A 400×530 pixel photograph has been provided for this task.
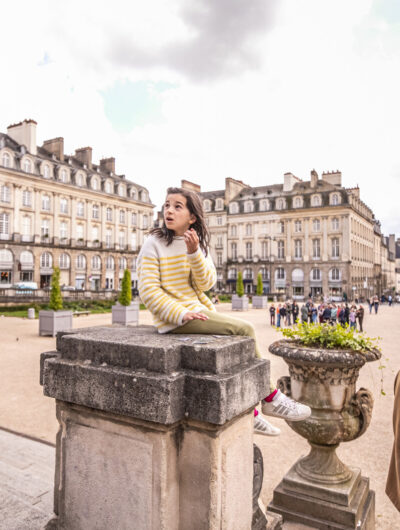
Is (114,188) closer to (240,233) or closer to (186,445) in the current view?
(240,233)

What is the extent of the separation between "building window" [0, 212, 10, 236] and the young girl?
4005 centimetres

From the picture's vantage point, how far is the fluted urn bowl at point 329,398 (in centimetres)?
322

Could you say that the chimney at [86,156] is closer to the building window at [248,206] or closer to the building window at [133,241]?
the building window at [133,241]

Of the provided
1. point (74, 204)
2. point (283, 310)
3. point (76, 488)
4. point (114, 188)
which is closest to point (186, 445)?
point (76, 488)

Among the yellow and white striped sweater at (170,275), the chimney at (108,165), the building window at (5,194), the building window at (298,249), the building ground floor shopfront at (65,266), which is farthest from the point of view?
the building window at (298,249)

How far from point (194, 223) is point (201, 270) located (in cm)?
36

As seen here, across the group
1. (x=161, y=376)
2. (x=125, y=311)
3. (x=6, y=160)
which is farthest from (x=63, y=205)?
(x=161, y=376)

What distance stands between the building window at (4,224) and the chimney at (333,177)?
3828 centimetres

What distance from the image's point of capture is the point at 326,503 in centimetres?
327

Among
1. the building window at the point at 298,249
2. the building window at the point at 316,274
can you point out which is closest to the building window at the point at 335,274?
the building window at the point at 316,274

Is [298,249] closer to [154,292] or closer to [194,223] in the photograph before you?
[194,223]

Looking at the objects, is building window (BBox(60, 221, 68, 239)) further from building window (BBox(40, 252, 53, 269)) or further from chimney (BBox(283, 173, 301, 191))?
chimney (BBox(283, 173, 301, 191))

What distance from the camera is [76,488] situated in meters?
1.83

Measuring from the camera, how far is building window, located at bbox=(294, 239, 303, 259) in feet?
166
